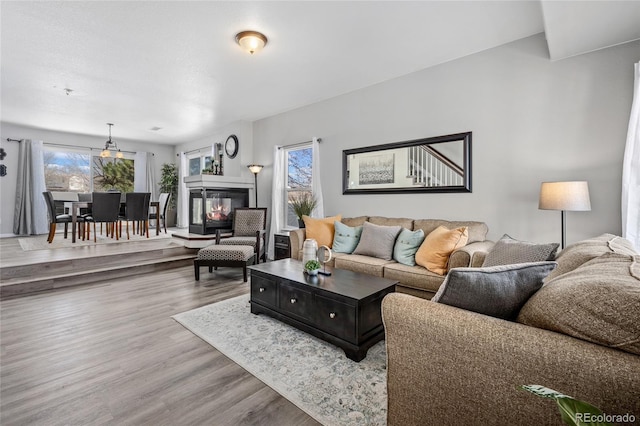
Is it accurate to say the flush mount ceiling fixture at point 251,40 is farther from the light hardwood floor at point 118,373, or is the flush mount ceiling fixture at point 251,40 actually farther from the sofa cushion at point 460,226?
the light hardwood floor at point 118,373

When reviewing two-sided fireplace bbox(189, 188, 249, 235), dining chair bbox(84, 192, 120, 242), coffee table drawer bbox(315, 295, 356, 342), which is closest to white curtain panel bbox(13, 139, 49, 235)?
dining chair bbox(84, 192, 120, 242)

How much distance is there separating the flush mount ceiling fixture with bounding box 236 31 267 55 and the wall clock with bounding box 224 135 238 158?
342 centimetres

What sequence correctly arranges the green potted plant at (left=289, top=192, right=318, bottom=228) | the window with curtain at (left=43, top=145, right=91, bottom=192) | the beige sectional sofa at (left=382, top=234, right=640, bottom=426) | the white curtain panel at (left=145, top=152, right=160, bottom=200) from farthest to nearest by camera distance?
the white curtain panel at (left=145, top=152, right=160, bottom=200)
the window with curtain at (left=43, top=145, right=91, bottom=192)
the green potted plant at (left=289, top=192, right=318, bottom=228)
the beige sectional sofa at (left=382, top=234, right=640, bottom=426)

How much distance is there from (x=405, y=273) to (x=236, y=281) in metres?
2.40

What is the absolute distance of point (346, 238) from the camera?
151 inches

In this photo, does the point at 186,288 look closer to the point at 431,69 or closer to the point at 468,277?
the point at 468,277

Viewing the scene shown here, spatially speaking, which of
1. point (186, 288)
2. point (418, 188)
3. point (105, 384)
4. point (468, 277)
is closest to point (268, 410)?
point (105, 384)

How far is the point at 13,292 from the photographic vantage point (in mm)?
3602

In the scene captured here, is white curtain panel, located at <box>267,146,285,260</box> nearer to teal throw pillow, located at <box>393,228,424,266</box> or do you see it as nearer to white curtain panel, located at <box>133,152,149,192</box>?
teal throw pillow, located at <box>393,228,424,266</box>

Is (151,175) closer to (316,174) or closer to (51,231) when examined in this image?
(51,231)

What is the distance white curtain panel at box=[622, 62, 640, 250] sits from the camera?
237 cm

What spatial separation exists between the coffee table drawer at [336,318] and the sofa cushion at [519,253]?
1.09 metres

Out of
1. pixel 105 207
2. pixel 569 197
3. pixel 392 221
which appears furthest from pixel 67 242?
pixel 569 197

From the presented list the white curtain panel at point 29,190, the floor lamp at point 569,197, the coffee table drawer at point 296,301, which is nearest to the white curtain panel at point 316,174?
the coffee table drawer at point 296,301
